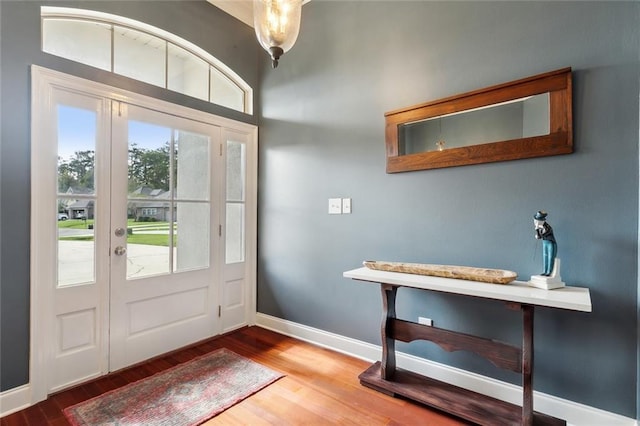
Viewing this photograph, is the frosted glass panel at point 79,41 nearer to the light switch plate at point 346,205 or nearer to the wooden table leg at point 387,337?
the light switch plate at point 346,205

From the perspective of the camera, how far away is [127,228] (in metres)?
2.28

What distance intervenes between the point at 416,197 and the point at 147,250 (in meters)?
2.12

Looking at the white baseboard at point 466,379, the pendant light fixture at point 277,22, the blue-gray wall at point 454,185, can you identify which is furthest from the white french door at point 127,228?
the pendant light fixture at point 277,22

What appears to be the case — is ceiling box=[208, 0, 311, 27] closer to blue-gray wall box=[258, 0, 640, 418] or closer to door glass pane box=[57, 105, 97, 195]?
blue-gray wall box=[258, 0, 640, 418]

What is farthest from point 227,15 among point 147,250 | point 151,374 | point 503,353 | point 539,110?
point 503,353

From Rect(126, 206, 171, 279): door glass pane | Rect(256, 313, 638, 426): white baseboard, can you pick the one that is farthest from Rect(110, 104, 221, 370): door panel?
Rect(256, 313, 638, 426): white baseboard

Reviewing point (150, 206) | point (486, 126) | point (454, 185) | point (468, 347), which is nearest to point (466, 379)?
point (468, 347)

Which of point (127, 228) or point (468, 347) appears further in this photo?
point (127, 228)

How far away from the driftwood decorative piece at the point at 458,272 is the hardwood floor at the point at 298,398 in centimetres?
80

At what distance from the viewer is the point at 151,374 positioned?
218 centimetres

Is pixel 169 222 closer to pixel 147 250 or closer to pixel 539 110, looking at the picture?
pixel 147 250

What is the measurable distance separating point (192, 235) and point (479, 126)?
7.88 feet

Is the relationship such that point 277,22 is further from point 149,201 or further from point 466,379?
point 466,379

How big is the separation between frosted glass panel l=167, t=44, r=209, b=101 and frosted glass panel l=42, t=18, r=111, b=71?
0.46 m
